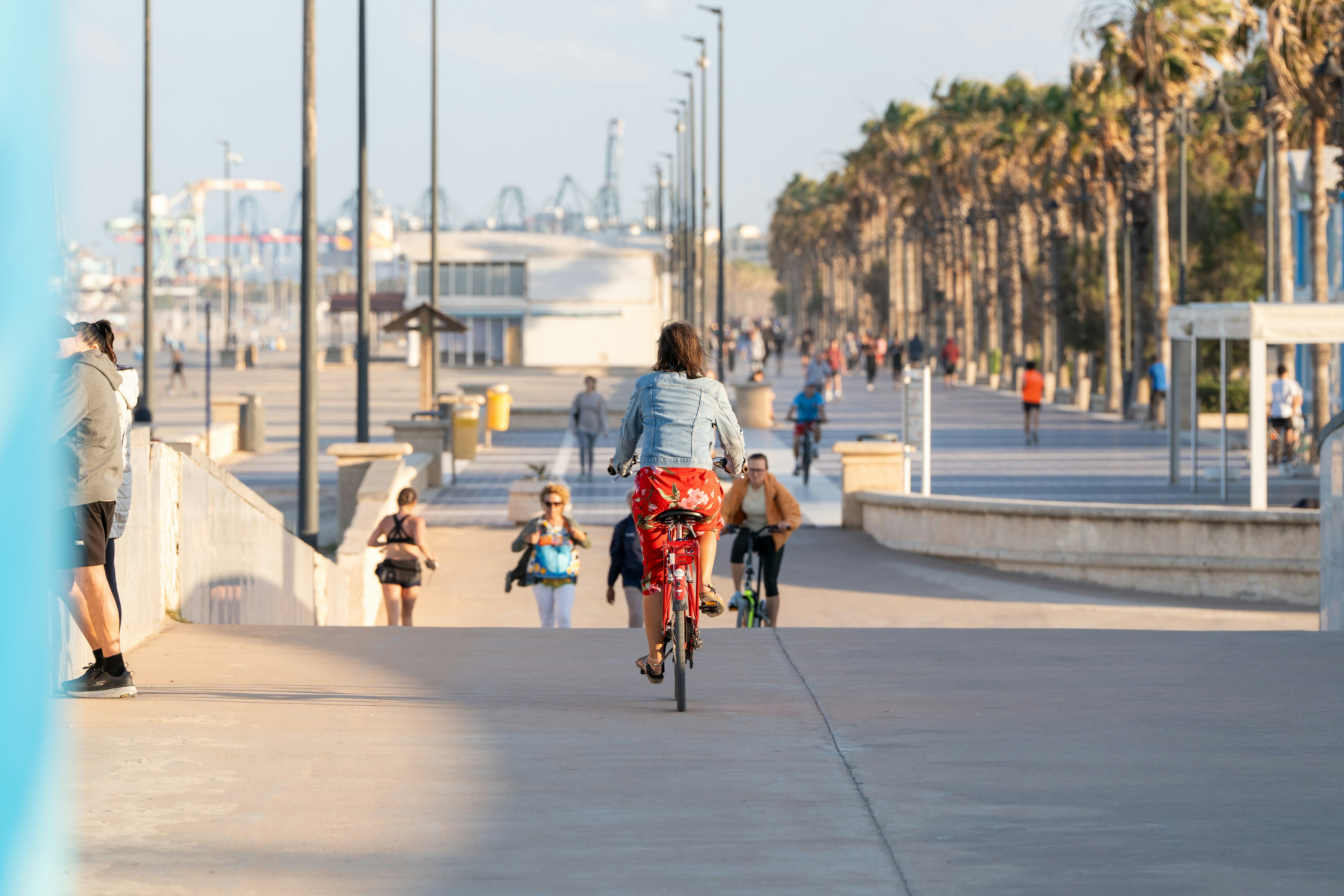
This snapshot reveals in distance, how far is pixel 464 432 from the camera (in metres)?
31.6

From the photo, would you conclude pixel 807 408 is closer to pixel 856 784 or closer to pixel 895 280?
pixel 856 784

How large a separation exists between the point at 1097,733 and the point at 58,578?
4415 millimetres

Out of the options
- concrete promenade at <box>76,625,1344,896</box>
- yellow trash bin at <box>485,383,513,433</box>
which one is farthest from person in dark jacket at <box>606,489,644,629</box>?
yellow trash bin at <box>485,383,513,433</box>

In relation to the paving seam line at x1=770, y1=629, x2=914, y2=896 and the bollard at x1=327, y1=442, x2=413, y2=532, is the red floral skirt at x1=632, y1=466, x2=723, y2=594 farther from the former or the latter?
the bollard at x1=327, y1=442, x2=413, y2=532

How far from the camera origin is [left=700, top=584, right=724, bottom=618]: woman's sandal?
24.3 feet

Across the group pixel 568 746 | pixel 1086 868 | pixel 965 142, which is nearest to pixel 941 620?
pixel 568 746

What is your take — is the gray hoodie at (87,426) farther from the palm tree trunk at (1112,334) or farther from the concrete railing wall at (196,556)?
the palm tree trunk at (1112,334)

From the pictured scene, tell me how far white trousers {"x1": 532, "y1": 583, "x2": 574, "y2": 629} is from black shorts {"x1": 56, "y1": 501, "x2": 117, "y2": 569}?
18.8 ft

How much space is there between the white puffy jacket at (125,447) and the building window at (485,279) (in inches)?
3255

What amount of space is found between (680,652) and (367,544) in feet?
32.6

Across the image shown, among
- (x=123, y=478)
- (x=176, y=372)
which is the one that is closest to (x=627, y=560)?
(x=123, y=478)

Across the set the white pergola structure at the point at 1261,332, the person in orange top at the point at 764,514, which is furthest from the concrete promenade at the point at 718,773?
the white pergola structure at the point at 1261,332

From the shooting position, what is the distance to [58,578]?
23.9ft

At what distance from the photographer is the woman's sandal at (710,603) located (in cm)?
740
